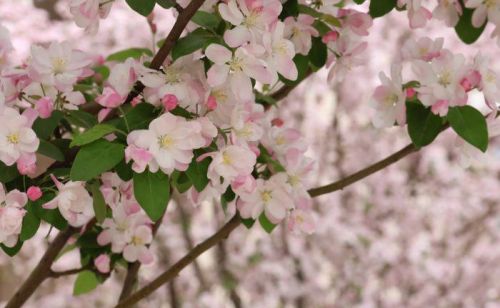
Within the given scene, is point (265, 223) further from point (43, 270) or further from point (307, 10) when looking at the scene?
point (43, 270)

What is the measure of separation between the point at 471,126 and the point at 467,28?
22 cm

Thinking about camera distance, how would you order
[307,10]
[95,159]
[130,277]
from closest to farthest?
[95,159]
[307,10]
[130,277]

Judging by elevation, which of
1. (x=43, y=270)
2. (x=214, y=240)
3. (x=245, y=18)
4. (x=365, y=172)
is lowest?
(x=43, y=270)

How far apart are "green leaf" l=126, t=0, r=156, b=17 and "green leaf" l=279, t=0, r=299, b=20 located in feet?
0.70

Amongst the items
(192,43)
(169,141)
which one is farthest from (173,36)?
(169,141)

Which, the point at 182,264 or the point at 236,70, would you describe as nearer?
the point at 236,70

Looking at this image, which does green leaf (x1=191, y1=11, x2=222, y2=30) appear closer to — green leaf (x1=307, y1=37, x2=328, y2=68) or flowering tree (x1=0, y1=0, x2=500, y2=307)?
flowering tree (x1=0, y1=0, x2=500, y2=307)

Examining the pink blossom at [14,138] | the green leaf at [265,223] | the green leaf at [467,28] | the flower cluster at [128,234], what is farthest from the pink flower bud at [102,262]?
the green leaf at [467,28]

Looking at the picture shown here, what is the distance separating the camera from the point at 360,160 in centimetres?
427

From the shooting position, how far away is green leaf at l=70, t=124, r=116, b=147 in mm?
748

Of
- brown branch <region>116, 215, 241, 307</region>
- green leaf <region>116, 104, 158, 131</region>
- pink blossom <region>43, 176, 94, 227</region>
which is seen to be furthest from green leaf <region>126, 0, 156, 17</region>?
brown branch <region>116, 215, 241, 307</region>

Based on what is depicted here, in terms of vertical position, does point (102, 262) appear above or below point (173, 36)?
below

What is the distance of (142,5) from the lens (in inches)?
31.6

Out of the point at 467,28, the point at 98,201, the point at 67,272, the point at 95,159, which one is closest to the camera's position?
the point at 95,159
